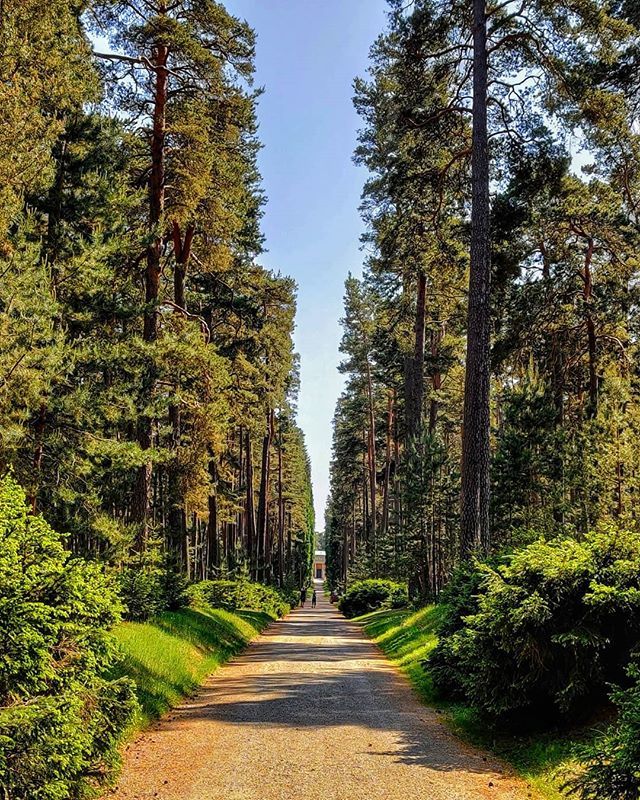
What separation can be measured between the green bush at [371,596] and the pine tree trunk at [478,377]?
726 inches

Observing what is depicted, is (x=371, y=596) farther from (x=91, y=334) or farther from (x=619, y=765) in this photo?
(x=619, y=765)

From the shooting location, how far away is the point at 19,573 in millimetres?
5281

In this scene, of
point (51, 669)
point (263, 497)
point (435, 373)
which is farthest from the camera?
point (263, 497)

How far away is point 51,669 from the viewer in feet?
17.0

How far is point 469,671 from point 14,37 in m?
11.2

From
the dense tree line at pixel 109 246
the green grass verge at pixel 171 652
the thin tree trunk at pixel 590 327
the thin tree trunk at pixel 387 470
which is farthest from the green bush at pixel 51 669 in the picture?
the thin tree trunk at pixel 387 470

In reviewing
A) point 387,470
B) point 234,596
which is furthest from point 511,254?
point 387,470

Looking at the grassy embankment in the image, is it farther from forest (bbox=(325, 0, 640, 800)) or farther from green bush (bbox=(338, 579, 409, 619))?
green bush (bbox=(338, 579, 409, 619))

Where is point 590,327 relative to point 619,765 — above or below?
above

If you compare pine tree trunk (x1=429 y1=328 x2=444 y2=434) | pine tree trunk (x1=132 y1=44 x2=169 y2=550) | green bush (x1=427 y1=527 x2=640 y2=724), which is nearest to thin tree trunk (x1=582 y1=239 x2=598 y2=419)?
pine tree trunk (x1=429 y1=328 x2=444 y2=434)

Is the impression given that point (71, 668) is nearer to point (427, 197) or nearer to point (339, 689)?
point (339, 689)

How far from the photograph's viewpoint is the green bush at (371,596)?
31.6 meters

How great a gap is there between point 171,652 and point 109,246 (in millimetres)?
7512

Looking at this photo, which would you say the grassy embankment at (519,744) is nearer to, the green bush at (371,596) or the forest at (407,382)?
the forest at (407,382)
